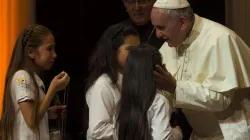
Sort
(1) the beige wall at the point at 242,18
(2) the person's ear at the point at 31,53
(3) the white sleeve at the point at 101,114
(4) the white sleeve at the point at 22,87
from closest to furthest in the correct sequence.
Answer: (3) the white sleeve at the point at 101,114 < (4) the white sleeve at the point at 22,87 < (2) the person's ear at the point at 31,53 < (1) the beige wall at the point at 242,18

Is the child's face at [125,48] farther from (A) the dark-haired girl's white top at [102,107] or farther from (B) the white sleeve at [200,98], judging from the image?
(B) the white sleeve at [200,98]

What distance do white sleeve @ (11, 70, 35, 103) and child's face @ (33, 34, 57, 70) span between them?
12 centimetres

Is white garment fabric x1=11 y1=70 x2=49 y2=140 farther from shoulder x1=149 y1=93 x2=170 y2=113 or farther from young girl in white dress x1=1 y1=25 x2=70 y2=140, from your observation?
shoulder x1=149 y1=93 x2=170 y2=113

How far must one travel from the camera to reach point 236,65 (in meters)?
2.42

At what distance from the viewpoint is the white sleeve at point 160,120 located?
2123mm

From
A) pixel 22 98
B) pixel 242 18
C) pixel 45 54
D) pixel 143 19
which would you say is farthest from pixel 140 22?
pixel 242 18

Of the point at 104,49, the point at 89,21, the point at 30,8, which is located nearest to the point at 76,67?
the point at 89,21

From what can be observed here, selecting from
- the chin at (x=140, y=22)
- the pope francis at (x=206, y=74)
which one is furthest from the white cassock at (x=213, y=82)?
the chin at (x=140, y=22)

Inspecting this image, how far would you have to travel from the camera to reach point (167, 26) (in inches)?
94.8

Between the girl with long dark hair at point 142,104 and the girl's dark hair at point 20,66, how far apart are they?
1.81 feet

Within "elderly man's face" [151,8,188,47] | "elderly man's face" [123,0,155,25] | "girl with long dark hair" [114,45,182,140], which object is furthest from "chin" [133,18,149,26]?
"girl with long dark hair" [114,45,182,140]

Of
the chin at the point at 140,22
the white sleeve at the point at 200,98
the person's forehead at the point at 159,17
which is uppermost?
the person's forehead at the point at 159,17

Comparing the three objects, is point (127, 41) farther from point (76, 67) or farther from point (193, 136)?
point (76, 67)

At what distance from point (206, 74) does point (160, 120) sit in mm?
422
